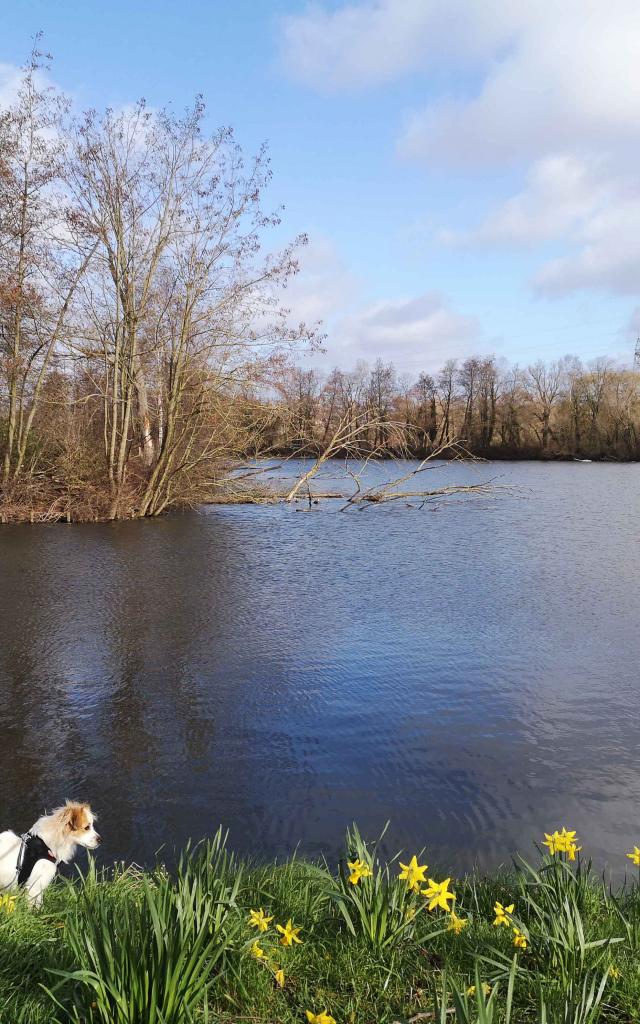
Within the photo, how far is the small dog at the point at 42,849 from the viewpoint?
345cm

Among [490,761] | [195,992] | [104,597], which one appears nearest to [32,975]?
[195,992]

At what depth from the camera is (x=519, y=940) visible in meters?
2.59

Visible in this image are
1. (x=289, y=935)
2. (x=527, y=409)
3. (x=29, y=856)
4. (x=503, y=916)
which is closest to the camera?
(x=289, y=935)

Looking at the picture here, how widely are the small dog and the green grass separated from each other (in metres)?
0.25

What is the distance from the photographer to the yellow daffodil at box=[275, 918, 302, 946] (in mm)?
2686

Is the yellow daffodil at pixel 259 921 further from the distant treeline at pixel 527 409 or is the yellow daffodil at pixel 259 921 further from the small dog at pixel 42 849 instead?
the distant treeline at pixel 527 409

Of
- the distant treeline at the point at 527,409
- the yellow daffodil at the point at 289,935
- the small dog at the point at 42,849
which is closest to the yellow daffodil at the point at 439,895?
the yellow daffodil at the point at 289,935

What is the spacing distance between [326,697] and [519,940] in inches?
177

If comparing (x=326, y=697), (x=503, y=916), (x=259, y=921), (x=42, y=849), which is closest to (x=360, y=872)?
(x=259, y=921)

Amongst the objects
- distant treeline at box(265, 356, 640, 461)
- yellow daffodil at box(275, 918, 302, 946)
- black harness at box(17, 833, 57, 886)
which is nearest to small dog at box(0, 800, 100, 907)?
black harness at box(17, 833, 57, 886)

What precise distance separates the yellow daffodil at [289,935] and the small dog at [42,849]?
1.27m

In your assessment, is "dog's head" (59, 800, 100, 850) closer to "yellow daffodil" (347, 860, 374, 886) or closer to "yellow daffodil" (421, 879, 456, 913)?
"yellow daffodil" (347, 860, 374, 886)

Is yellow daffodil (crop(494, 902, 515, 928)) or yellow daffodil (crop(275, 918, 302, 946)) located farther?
yellow daffodil (crop(494, 902, 515, 928))

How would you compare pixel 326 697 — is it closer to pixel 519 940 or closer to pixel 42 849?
pixel 42 849
